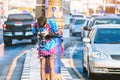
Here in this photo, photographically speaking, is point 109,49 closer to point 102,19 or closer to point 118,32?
point 118,32

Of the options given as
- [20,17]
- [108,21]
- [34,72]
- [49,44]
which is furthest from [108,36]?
[20,17]

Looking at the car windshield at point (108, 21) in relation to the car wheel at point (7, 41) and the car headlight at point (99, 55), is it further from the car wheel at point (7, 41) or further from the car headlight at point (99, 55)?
the car headlight at point (99, 55)

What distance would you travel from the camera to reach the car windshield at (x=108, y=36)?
14.5 meters

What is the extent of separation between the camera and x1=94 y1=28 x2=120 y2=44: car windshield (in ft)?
47.5

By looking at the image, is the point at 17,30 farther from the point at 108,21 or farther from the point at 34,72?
the point at 34,72

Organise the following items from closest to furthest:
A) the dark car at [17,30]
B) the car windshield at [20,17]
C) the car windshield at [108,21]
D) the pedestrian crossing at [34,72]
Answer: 1. the pedestrian crossing at [34,72]
2. the car windshield at [108,21]
3. the dark car at [17,30]
4. the car windshield at [20,17]

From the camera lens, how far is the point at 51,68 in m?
10.5

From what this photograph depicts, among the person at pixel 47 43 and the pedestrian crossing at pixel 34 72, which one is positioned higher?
the person at pixel 47 43

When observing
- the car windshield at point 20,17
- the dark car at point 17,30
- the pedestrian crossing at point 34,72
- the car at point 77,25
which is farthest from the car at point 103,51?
the car at point 77,25

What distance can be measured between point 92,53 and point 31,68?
8.64 ft

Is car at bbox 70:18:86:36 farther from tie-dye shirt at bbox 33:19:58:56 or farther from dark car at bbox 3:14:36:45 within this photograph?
tie-dye shirt at bbox 33:19:58:56

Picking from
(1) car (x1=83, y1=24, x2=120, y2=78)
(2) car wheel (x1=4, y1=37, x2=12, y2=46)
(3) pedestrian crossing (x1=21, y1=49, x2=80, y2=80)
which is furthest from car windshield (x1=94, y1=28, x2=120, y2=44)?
(2) car wheel (x1=4, y1=37, x2=12, y2=46)

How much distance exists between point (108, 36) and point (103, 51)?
4.52ft

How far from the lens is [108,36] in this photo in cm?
1480
